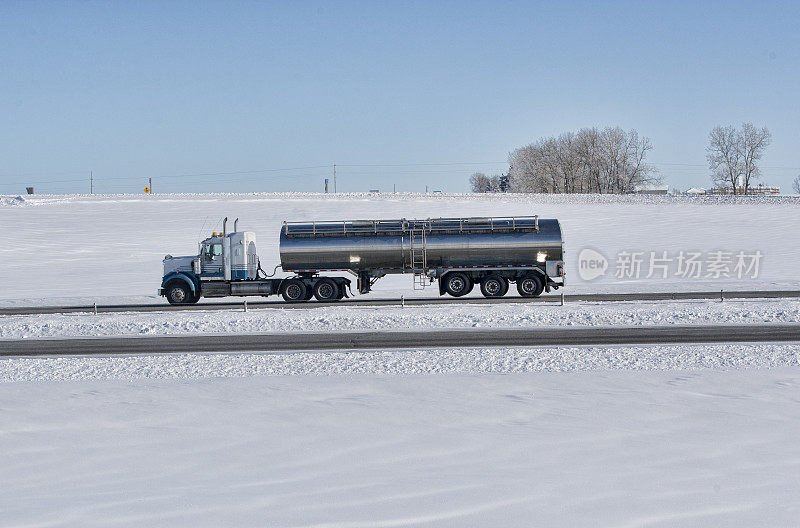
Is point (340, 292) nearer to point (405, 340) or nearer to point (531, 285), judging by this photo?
point (531, 285)

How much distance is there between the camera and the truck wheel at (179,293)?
31.2 meters

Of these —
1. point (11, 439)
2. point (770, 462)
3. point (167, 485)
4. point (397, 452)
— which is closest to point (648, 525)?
point (770, 462)

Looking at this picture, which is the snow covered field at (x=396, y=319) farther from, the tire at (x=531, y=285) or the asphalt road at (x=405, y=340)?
the tire at (x=531, y=285)

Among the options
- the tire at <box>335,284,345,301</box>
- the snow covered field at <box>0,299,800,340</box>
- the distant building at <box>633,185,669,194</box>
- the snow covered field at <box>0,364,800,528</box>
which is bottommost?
the snow covered field at <box>0,364,800,528</box>

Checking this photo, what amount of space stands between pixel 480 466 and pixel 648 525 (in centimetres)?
246

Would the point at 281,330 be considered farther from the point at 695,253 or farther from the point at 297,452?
the point at 695,253

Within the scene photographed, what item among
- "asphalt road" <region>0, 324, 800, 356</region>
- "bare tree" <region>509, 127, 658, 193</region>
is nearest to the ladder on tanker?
"asphalt road" <region>0, 324, 800, 356</region>

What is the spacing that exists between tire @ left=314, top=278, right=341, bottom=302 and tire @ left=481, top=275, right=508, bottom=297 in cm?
653

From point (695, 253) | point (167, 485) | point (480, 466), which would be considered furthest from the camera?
point (695, 253)

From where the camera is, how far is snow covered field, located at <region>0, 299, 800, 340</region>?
23234mm

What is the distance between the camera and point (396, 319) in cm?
2431

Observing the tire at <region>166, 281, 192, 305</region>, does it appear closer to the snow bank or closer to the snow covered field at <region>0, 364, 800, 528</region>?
the snow bank

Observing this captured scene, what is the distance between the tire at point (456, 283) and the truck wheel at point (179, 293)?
11183 mm

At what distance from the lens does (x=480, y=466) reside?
8945 millimetres
